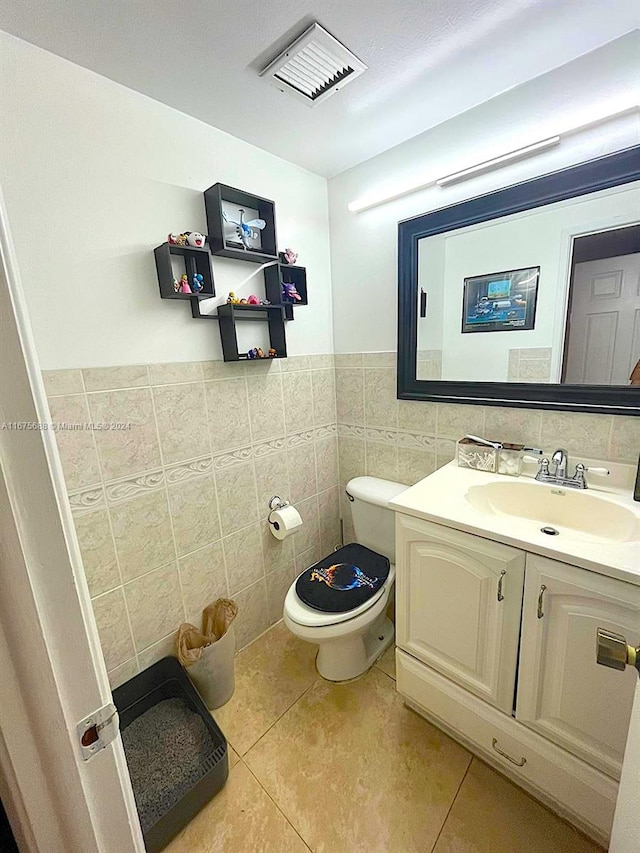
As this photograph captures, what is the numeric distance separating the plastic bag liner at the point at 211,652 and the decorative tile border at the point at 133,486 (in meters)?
0.61

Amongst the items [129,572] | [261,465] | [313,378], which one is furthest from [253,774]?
[313,378]

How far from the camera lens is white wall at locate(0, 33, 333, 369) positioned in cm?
99

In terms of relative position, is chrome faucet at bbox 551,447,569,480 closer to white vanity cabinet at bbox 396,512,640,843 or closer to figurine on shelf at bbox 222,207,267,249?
white vanity cabinet at bbox 396,512,640,843

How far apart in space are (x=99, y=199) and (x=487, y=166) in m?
1.33

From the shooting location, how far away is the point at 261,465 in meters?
1.68

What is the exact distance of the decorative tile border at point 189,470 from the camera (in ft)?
4.50

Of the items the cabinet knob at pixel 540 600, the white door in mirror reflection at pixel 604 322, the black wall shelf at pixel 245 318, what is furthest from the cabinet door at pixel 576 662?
the black wall shelf at pixel 245 318

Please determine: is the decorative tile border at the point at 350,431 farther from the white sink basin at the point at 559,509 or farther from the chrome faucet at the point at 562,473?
the chrome faucet at the point at 562,473

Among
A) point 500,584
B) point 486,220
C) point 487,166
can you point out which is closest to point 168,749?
point 500,584

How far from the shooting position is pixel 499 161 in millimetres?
1260

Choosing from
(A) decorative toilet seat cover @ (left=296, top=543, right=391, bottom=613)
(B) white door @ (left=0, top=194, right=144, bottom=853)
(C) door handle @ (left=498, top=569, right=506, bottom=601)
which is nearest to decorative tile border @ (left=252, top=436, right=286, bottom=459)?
(A) decorative toilet seat cover @ (left=296, top=543, right=391, bottom=613)

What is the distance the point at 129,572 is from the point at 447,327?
Answer: 1.59 m

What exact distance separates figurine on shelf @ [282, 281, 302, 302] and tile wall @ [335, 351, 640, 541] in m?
0.42

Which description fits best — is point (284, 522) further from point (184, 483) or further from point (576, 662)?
point (576, 662)
